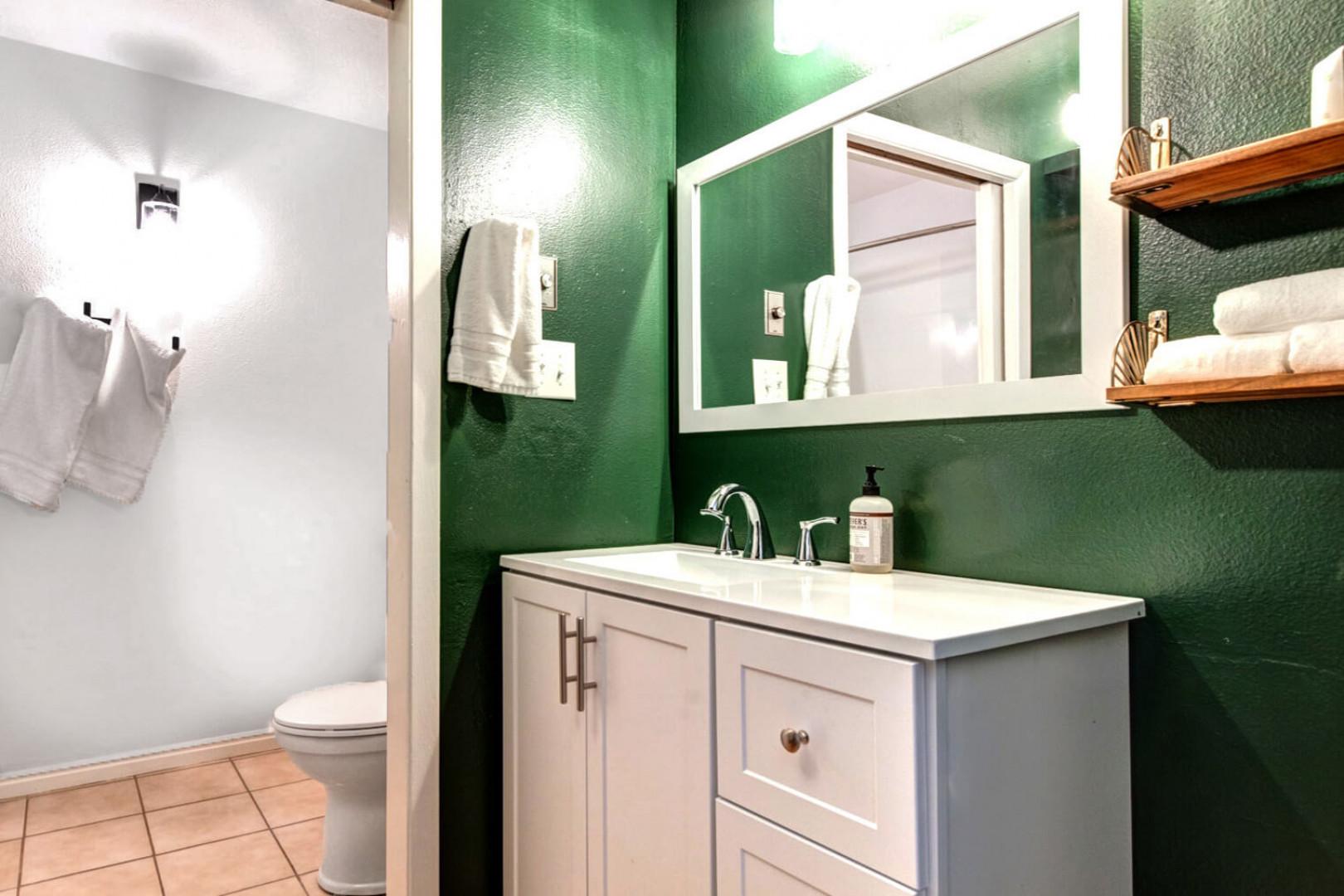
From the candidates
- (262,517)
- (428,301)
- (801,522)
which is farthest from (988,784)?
(262,517)

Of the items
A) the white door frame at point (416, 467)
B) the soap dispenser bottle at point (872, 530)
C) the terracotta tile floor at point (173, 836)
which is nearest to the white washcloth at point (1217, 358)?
the soap dispenser bottle at point (872, 530)

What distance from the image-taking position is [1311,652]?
1.03 metres

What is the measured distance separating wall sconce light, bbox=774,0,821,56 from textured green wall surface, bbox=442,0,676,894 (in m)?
0.42

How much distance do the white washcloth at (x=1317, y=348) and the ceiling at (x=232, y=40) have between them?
7.69ft

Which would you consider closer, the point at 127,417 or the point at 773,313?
the point at 773,313

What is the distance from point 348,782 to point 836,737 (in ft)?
5.23

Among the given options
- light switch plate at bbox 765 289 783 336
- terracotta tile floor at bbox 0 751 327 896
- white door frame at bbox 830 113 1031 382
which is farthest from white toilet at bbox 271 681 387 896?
white door frame at bbox 830 113 1031 382

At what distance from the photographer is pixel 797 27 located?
1.71 meters

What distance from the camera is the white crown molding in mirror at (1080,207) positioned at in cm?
122

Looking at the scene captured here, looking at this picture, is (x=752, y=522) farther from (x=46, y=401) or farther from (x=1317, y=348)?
(x=46, y=401)

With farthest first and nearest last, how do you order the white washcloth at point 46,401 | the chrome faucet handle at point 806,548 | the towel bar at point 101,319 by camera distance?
the towel bar at point 101,319
the white washcloth at point 46,401
the chrome faucet handle at point 806,548

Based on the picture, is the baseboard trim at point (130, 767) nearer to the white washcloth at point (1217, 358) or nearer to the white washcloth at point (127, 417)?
the white washcloth at point (127, 417)

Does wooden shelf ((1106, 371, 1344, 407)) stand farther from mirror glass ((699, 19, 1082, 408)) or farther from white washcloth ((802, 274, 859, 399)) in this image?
white washcloth ((802, 274, 859, 399))

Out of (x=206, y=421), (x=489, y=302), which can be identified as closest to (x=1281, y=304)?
(x=489, y=302)
